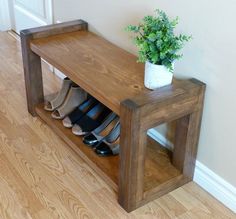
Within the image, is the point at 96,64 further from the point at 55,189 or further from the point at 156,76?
the point at 55,189

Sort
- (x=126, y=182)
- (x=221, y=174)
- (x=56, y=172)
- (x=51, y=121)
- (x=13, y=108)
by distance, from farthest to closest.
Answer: (x=13, y=108) < (x=51, y=121) < (x=56, y=172) < (x=221, y=174) < (x=126, y=182)

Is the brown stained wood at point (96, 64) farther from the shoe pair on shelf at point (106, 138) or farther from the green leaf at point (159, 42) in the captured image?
the shoe pair on shelf at point (106, 138)

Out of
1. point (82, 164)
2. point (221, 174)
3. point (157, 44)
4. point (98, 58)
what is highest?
point (157, 44)

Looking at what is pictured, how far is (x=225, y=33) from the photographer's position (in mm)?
1415

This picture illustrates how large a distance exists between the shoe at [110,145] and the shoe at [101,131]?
30 millimetres

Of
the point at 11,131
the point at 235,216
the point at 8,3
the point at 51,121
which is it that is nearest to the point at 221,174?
the point at 235,216

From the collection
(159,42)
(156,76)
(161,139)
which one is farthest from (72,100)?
(159,42)

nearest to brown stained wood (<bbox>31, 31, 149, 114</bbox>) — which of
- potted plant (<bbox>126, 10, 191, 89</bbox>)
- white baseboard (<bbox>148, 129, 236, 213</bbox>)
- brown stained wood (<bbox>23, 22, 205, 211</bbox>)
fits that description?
brown stained wood (<bbox>23, 22, 205, 211</bbox>)

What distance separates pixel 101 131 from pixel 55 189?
0.37m

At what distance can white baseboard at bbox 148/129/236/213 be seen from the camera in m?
1.61

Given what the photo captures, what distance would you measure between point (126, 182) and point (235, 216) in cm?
48

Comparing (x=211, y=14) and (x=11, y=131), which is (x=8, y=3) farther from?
(x=211, y=14)

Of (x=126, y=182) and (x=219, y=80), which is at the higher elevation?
(x=219, y=80)

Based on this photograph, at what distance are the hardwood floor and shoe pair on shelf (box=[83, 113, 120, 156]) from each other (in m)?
0.11
